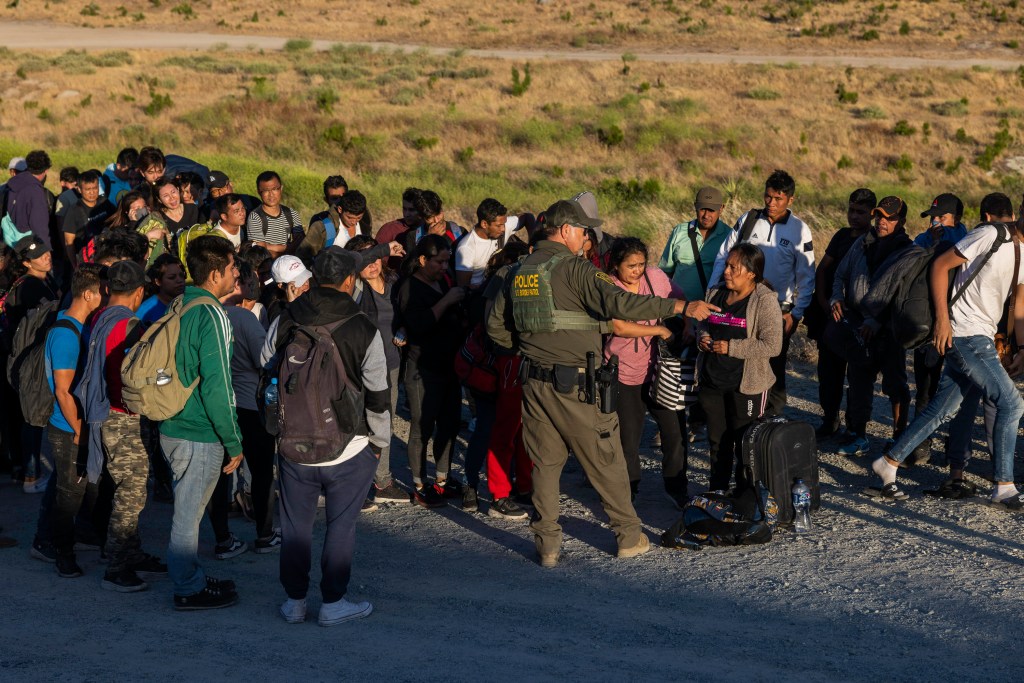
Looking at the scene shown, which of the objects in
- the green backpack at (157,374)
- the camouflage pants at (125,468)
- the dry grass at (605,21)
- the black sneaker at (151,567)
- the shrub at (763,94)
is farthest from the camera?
the dry grass at (605,21)

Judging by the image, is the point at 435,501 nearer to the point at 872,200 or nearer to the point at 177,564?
the point at 177,564

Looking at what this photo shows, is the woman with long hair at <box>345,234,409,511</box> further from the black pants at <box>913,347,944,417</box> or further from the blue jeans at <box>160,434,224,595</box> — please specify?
the black pants at <box>913,347,944,417</box>

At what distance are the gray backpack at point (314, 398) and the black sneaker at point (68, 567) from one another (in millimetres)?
1868

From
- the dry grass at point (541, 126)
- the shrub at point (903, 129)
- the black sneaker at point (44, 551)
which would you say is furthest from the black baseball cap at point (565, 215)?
the shrub at point (903, 129)

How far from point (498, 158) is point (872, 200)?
734 inches

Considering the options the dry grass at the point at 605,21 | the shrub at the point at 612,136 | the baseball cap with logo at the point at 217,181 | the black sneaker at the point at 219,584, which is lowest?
the black sneaker at the point at 219,584

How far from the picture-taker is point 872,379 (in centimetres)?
841

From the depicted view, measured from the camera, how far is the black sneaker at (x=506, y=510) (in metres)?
7.35

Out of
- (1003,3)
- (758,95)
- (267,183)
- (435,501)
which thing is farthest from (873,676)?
(1003,3)

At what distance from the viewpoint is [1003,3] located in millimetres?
54812

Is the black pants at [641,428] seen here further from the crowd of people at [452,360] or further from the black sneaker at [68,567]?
the black sneaker at [68,567]

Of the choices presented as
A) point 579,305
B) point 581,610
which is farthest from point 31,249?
point 581,610

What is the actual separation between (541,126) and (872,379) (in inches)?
852

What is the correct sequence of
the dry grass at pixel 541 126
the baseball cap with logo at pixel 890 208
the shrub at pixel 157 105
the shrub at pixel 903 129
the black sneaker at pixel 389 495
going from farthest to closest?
the shrub at pixel 157 105 < the shrub at pixel 903 129 < the dry grass at pixel 541 126 < the baseball cap with logo at pixel 890 208 < the black sneaker at pixel 389 495
